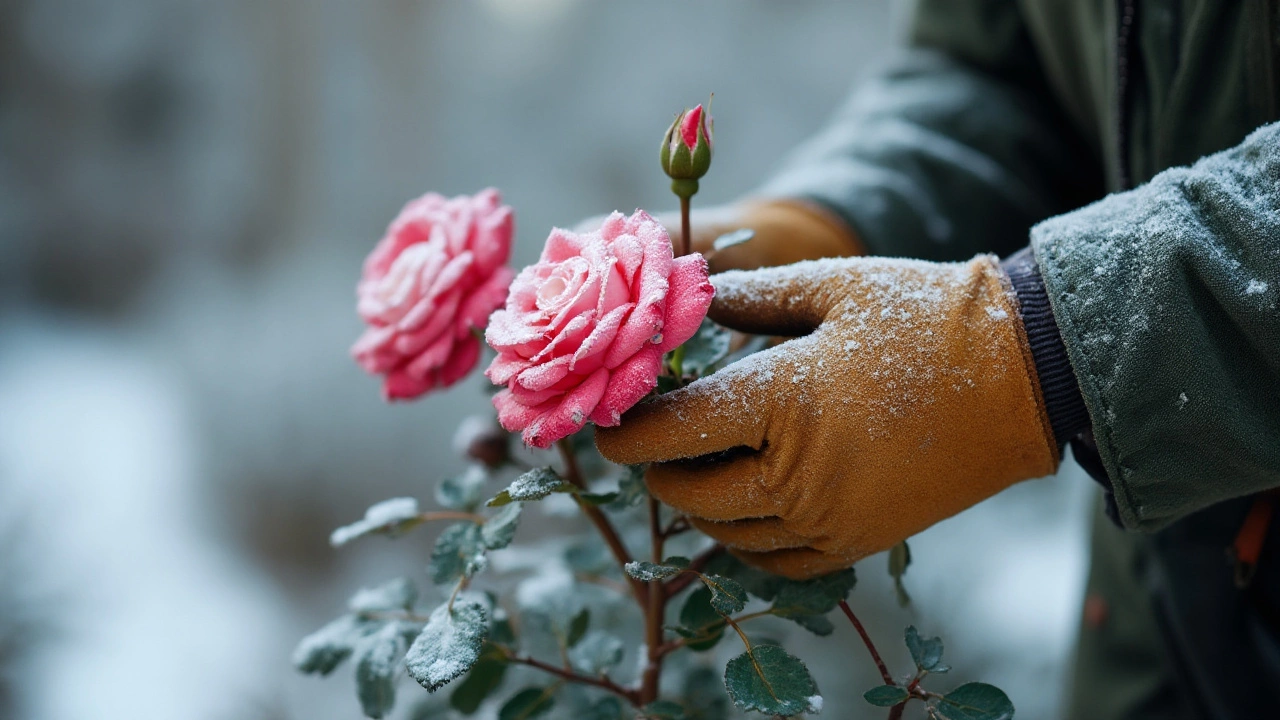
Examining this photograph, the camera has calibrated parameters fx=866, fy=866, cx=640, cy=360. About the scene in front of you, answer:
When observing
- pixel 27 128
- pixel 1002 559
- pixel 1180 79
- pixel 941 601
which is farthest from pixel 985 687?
pixel 27 128

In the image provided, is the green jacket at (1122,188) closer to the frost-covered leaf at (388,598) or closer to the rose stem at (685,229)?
the rose stem at (685,229)

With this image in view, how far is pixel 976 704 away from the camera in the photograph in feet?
1.68

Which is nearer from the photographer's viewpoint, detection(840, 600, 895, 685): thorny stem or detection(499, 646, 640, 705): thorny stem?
detection(840, 600, 895, 685): thorny stem

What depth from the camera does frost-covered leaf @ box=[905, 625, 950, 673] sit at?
528mm

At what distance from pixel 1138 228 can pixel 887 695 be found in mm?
318

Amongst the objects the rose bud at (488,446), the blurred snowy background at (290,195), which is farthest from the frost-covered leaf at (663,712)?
the blurred snowy background at (290,195)

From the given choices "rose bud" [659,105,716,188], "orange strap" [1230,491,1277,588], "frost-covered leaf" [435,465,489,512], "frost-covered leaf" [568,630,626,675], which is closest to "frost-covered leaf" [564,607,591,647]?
"frost-covered leaf" [568,630,626,675]

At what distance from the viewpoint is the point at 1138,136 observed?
717mm

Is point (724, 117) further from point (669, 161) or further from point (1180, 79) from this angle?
point (669, 161)

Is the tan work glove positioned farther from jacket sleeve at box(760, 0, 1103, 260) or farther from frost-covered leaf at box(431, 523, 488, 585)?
frost-covered leaf at box(431, 523, 488, 585)

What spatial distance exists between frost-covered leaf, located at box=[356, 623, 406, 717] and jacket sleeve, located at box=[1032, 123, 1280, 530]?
492 mm

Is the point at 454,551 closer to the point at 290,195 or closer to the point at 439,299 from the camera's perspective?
the point at 439,299

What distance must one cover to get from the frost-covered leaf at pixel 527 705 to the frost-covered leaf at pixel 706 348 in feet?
0.97

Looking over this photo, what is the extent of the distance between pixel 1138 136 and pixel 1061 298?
29 cm
